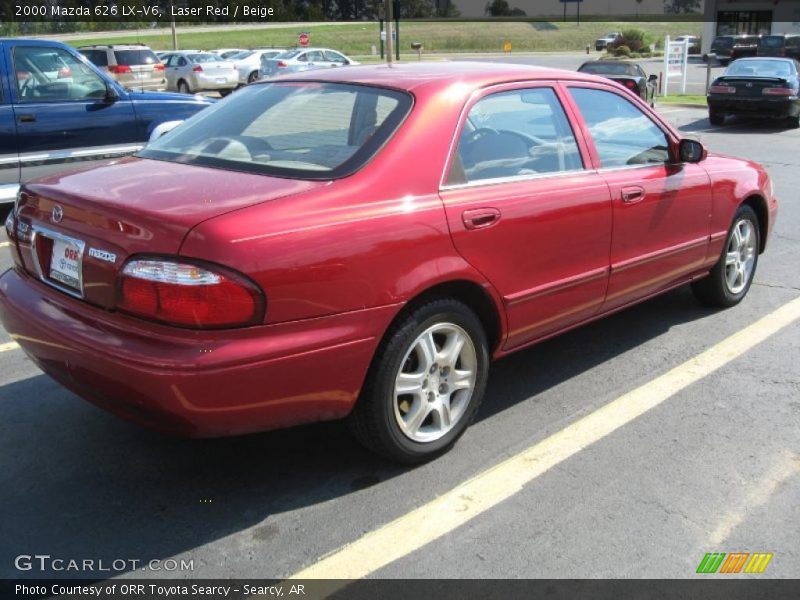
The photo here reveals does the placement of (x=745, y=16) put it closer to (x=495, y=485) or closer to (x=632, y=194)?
(x=632, y=194)

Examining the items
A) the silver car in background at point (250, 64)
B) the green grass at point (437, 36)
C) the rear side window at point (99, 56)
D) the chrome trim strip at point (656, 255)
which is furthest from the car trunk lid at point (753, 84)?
the green grass at point (437, 36)

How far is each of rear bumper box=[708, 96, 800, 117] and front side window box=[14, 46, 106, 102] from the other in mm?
13797

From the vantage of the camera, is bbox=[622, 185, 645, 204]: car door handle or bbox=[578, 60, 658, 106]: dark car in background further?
bbox=[578, 60, 658, 106]: dark car in background

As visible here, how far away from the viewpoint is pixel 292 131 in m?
3.70

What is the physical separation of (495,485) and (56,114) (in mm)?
6534

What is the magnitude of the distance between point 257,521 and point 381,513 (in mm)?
468

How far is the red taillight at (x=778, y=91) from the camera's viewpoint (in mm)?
16797

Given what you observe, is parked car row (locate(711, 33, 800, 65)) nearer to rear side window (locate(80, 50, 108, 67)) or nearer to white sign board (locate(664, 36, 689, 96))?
white sign board (locate(664, 36, 689, 96))

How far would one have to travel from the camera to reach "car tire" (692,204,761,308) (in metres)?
5.29

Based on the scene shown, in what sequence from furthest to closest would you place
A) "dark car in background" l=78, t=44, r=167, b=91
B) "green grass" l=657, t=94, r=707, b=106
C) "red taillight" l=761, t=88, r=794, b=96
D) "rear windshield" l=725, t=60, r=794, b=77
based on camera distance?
"green grass" l=657, t=94, r=707, b=106 < "dark car in background" l=78, t=44, r=167, b=91 < "rear windshield" l=725, t=60, r=794, b=77 < "red taillight" l=761, t=88, r=794, b=96

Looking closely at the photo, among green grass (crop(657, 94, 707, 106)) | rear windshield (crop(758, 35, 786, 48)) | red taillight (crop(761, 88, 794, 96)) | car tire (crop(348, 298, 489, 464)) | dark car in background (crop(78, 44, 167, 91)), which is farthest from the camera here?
rear windshield (crop(758, 35, 786, 48))

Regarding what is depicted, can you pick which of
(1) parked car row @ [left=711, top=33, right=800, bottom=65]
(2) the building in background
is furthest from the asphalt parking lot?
(2) the building in background

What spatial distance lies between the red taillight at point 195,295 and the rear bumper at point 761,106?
55.6 ft

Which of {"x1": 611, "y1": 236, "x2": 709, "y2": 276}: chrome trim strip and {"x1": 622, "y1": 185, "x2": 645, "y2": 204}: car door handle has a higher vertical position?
{"x1": 622, "y1": 185, "x2": 645, "y2": 204}: car door handle
